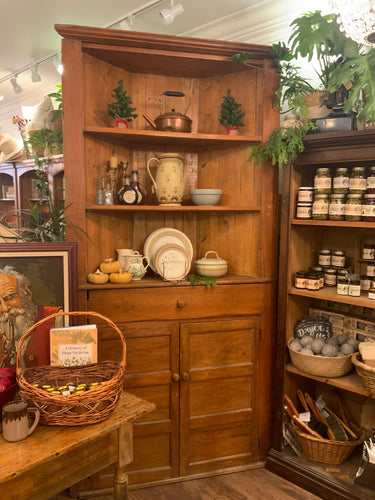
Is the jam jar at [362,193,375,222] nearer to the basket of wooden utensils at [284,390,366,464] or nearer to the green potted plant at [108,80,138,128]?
the basket of wooden utensils at [284,390,366,464]

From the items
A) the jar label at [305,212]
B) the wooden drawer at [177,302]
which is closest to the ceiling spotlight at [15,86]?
the wooden drawer at [177,302]

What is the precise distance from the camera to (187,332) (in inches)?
82.3

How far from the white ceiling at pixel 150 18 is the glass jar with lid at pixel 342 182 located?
1074 millimetres

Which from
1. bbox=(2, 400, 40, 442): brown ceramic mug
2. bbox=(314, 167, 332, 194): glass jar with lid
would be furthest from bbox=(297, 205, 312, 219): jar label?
bbox=(2, 400, 40, 442): brown ceramic mug

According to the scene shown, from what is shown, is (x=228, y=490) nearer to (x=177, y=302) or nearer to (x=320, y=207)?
(x=177, y=302)

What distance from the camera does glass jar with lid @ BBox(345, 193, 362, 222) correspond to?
1.94 m

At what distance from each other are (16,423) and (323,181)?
5.56 feet

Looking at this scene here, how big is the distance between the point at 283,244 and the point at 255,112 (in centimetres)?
73

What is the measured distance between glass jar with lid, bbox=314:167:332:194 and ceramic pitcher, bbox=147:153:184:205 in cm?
72

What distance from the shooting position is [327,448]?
2.07 m

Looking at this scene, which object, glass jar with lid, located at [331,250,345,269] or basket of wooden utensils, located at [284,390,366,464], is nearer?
basket of wooden utensils, located at [284,390,366,464]

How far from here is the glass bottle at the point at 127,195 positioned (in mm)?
2133

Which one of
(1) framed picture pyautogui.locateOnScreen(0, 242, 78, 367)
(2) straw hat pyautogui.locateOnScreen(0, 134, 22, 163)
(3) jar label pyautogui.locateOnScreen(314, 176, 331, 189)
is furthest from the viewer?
(2) straw hat pyautogui.locateOnScreen(0, 134, 22, 163)

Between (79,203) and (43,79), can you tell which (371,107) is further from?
(43,79)
